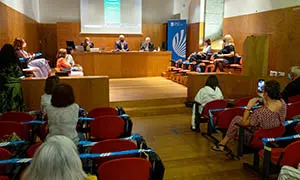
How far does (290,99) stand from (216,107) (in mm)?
1343

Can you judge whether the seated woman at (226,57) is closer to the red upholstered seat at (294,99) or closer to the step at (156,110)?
the step at (156,110)

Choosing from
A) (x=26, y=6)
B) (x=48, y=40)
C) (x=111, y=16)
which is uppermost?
(x=111, y=16)

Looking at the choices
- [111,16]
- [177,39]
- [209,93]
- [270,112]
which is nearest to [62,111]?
[270,112]

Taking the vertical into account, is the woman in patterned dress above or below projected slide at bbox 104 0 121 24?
below

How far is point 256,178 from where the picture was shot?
301cm

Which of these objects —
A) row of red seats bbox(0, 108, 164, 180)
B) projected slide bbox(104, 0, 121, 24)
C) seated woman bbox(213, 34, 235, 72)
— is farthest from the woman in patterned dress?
projected slide bbox(104, 0, 121, 24)

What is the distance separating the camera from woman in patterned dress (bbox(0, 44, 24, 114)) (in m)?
4.17

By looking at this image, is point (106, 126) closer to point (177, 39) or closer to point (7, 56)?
point (7, 56)

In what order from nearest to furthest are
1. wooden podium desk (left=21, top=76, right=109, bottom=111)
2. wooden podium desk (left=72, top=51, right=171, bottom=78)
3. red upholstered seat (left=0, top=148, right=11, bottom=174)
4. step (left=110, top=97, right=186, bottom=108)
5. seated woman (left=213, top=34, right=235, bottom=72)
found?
red upholstered seat (left=0, top=148, right=11, bottom=174) → wooden podium desk (left=21, top=76, right=109, bottom=111) → step (left=110, top=97, right=186, bottom=108) → seated woman (left=213, top=34, right=235, bottom=72) → wooden podium desk (left=72, top=51, right=171, bottom=78)

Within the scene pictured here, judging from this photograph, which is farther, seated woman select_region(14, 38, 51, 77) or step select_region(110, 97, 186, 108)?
seated woman select_region(14, 38, 51, 77)

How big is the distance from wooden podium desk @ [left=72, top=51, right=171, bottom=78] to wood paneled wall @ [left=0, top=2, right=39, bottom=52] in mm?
1707

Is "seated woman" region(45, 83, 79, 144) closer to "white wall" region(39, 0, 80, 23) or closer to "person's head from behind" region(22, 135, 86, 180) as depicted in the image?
"person's head from behind" region(22, 135, 86, 180)

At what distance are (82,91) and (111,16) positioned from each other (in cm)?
731

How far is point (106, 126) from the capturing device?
2982 millimetres
